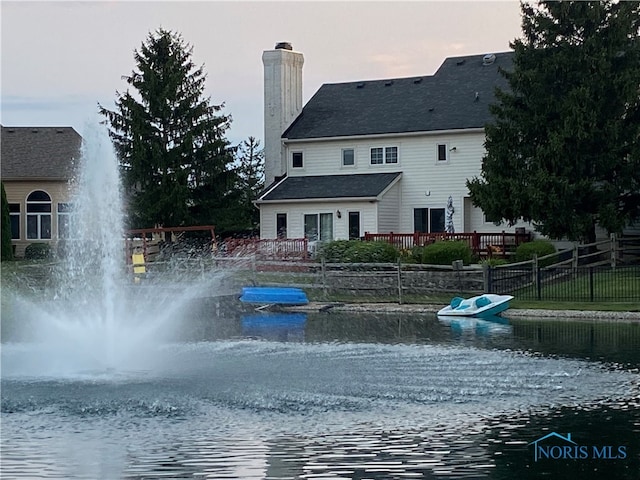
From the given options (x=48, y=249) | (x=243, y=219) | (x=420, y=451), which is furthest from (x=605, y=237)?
(x=420, y=451)

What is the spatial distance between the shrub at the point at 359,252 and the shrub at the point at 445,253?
2.00 metres

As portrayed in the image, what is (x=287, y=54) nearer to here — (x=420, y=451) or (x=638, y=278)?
(x=638, y=278)

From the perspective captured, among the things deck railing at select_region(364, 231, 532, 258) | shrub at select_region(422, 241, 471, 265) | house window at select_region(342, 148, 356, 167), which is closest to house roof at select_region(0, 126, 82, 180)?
house window at select_region(342, 148, 356, 167)

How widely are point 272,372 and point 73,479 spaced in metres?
7.74

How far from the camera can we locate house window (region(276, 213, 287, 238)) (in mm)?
51219

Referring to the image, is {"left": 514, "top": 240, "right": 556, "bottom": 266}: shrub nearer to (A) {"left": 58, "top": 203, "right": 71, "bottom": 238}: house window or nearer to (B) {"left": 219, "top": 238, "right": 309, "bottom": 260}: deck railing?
(B) {"left": 219, "top": 238, "right": 309, "bottom": 260}: deck railing

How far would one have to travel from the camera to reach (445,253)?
39.9 meters

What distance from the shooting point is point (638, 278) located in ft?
120

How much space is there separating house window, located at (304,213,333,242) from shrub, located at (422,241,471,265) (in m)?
9.78

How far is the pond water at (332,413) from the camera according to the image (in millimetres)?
12102

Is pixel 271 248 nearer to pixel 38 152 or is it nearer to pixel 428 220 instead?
pixel 428 220

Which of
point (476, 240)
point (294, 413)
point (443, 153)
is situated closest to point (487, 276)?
point (476, 240)

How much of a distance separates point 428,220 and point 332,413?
35485 millimetres

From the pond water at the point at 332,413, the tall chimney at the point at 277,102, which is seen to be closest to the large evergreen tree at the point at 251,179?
the tall chimney at the point at 277,102
